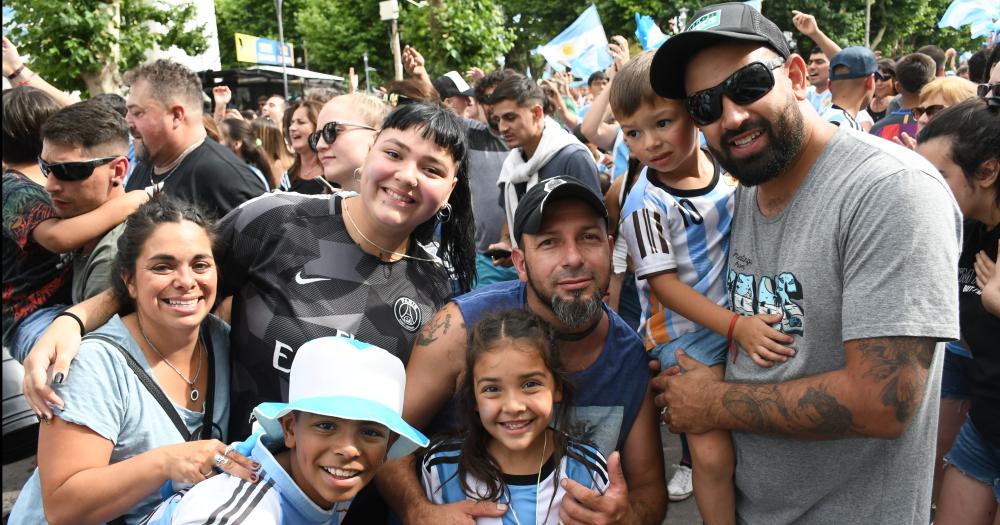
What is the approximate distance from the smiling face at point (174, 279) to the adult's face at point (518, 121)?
346 cm

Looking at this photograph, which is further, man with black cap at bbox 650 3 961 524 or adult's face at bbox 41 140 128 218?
adult's face at bbox 41 140 128 218

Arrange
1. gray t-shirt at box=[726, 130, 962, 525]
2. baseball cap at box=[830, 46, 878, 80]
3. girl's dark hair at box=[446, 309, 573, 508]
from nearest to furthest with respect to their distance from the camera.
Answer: gray t-shirt at box=[726, 130, 962, 525] → girl's dark hair at box=[446, 309, 573, 508] → baseball cap at box=[830, 46, 878, 80]

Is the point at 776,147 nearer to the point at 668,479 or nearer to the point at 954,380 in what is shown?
the point at 954,380

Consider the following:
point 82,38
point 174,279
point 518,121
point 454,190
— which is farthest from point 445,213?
point 82,38

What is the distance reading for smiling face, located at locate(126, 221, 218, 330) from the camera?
2533mm

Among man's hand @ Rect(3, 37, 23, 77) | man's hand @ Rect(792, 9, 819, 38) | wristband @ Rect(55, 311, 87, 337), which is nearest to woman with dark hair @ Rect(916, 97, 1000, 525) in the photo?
→ wristband @ Rect(55, 311, 87, 337)

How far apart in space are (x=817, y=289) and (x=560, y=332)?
36.6 inches

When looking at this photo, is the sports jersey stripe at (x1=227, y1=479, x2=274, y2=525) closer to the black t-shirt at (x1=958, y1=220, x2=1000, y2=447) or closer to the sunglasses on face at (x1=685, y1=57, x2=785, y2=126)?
the sunglasses on face at (x1=685, y1=57, x2=785, y2=126)

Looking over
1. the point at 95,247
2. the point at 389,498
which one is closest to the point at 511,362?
the point at 389,498

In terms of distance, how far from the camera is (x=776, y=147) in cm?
199

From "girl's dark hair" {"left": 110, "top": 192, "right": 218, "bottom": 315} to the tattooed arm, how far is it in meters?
2.02

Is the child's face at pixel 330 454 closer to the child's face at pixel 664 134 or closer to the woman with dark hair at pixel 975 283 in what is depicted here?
the child's face at pixel 664 134

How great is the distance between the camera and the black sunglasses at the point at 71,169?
3.28 meters

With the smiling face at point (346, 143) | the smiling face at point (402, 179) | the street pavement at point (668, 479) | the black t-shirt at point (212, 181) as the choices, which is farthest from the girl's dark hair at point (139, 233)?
the street pavement at point (668, 479)
